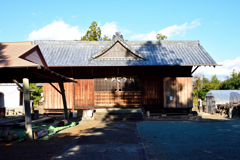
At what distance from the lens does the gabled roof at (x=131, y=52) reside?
634 inches

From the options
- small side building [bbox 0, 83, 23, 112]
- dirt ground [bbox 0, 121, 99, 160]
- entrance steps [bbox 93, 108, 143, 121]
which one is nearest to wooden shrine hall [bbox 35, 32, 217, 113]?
entrance steps [bbox 93, 108, 143, 121]

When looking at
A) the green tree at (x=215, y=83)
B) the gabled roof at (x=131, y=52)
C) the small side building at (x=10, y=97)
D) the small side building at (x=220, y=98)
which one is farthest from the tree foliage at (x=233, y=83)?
the small side building at (x=10, y=97)

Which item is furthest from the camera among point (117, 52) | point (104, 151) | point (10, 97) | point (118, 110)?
point (10, 97)

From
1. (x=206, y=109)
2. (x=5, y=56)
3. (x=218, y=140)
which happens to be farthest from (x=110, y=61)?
(x=206, y=109)

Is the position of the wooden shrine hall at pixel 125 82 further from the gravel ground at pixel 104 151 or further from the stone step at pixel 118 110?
the gravel ground at pixel 104 151

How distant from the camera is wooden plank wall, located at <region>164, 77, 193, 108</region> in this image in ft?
54.3

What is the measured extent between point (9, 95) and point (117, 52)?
15560 millimetres

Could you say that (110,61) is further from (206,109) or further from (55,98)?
(206,109)

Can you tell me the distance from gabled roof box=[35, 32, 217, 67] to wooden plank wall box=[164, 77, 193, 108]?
1493 mm

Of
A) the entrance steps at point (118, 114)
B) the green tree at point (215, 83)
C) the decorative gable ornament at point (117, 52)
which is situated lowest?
the entrance steps at point (118, 114)

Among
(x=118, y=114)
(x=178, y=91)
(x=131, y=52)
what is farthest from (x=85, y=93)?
(x=178, y=91)

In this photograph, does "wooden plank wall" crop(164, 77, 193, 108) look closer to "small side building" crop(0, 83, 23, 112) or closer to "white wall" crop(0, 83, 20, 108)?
"small side building" crop(0, 83, 23, 112)

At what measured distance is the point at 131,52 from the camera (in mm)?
16609

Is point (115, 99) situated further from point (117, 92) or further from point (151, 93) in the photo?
point (151, 93)
